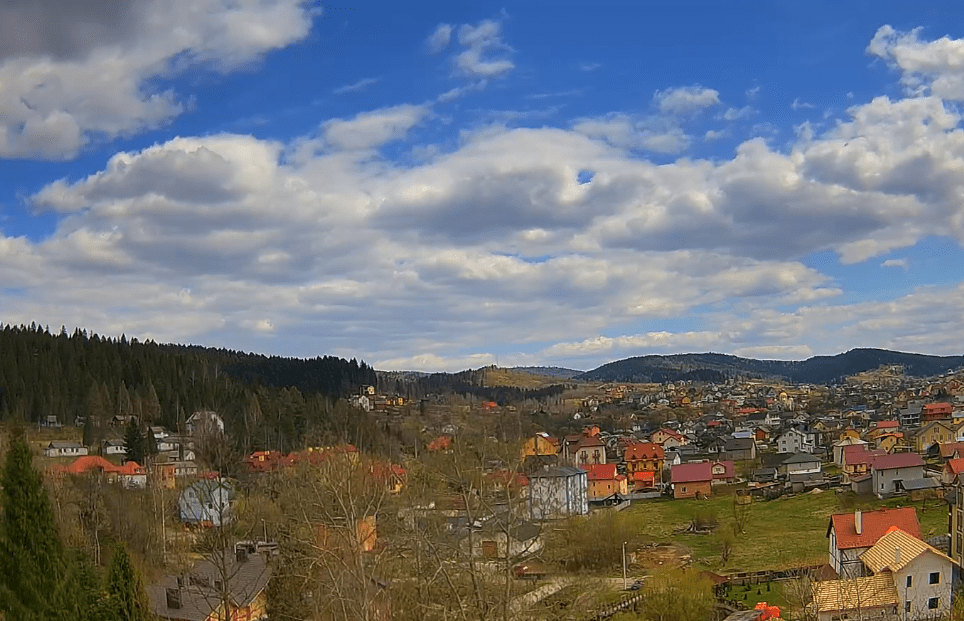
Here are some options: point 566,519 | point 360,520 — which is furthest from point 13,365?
point 360,520

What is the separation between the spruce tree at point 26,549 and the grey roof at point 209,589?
483 cm

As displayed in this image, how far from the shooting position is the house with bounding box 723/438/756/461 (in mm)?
87062

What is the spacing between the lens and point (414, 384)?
198000 millimetres

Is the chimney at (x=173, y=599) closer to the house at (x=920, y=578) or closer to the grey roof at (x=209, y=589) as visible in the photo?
the grey roof at (x=209, y=589)

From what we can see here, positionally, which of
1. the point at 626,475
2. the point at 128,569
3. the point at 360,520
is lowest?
the point at 626,475

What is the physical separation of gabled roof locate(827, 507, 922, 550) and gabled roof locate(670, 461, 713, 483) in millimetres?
31257

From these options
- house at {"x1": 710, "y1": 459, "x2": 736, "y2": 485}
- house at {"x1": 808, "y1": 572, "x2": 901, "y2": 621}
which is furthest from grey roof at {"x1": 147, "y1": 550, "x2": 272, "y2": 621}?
house at {"x1": 710, "y1": 459, "x2": 736, "y2": 485}

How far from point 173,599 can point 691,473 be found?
161 feet

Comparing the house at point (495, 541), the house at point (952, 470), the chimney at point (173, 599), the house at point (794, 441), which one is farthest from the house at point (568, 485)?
the house at point (794, 441)

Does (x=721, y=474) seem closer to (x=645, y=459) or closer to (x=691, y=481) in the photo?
(x=691, y=481)

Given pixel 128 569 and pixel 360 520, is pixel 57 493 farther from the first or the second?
pixel 360 520

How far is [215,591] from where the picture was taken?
2003 centimetres

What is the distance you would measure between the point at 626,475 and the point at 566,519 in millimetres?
35668

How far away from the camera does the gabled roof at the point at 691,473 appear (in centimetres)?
6488
